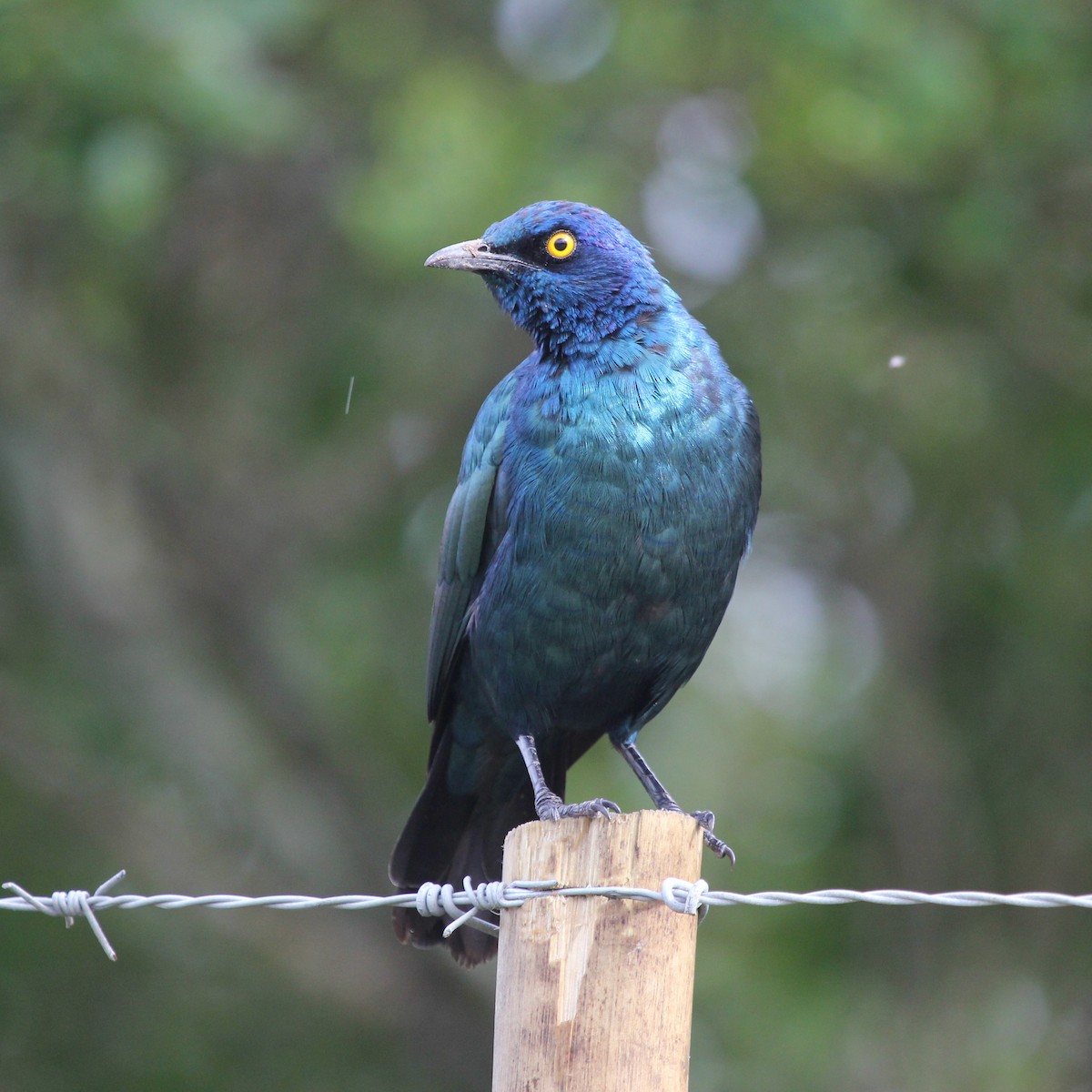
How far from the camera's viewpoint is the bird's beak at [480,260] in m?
4.62

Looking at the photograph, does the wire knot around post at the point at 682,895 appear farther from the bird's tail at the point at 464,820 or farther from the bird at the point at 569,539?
the bird's tail at the point at 464,820

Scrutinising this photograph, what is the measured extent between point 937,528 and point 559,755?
400cm

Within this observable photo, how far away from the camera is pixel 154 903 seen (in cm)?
322

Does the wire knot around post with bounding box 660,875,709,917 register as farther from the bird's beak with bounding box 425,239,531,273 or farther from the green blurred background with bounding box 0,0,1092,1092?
the green blurred background with bounding box 0,0,1092,1092

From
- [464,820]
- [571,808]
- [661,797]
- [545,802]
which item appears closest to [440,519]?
[464,820]

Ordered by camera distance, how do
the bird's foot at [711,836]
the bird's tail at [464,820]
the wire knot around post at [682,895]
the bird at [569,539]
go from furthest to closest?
the bird's tail at [464,820] < the bird at [569,539] < the bird's foot at [711,836] < the wire knot around post at [682,895]

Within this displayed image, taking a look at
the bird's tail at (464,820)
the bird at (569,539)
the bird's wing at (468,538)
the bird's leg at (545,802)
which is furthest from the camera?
the bird's tail at (464,820)

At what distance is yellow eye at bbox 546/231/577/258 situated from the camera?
460 cm

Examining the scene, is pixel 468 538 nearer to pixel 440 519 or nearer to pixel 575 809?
pixel 575 809

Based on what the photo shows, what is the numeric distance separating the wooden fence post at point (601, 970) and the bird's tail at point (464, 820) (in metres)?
1.68

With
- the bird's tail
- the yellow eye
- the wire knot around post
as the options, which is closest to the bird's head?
the yellow eye

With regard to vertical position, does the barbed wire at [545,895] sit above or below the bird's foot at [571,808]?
below

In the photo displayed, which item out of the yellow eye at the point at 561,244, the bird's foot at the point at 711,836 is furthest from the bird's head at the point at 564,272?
the bird's foot at the point at 711,836

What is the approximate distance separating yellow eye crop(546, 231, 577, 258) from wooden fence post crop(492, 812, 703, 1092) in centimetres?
215
